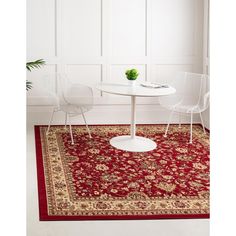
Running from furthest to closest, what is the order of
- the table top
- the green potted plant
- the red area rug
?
the green potted plant < the table top < the red area rug

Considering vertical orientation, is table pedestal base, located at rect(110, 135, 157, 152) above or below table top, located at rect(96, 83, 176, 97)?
below

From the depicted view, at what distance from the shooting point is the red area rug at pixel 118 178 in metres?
3.39

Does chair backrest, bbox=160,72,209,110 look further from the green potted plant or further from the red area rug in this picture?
the green potted plant

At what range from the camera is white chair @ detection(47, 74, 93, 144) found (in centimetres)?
560

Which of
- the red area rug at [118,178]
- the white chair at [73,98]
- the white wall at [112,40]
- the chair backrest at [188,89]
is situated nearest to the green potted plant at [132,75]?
the white chair at [73,98]

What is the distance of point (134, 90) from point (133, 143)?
0.65 m

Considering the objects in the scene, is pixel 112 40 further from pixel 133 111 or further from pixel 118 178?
pixel 118 178

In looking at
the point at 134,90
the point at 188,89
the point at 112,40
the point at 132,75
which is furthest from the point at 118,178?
the point at 112,40

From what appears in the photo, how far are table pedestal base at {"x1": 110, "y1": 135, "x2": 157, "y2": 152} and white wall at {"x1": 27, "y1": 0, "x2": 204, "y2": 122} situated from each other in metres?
1.33

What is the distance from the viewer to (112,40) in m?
6.65

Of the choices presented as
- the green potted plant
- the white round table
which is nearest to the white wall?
the white round table

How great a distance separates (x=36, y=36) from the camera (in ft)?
21.2
